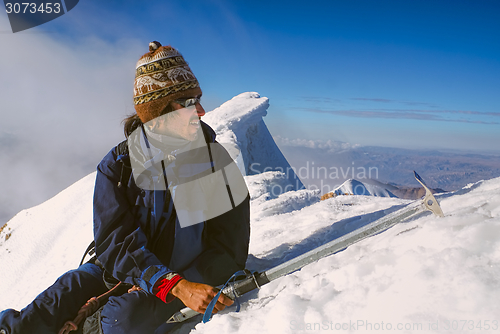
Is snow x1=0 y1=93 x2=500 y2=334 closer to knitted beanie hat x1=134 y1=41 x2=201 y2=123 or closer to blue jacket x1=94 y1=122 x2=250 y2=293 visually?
blue jacket x1=94 y1=122 x2=250 y2=293

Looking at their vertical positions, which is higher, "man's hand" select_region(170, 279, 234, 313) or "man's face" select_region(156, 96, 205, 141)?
"man's face" select_region(156, 96, 205, 141)

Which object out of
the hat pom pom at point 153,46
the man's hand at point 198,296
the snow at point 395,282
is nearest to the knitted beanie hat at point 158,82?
the hat pom pom at point 153,46

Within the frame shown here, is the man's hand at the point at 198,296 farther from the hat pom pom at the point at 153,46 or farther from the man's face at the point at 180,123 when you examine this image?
the hat pom pom at the point at 153,46

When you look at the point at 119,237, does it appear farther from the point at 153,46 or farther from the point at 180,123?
the point at 153,46

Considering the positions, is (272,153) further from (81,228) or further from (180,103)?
(180,103)

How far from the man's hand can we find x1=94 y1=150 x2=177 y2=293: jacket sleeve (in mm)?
129

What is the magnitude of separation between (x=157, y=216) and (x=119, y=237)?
0.26 metres

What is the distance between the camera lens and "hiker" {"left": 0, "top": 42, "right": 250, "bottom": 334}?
1.79 meters

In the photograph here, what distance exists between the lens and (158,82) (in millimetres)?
1968

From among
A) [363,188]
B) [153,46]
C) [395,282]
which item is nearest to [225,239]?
[395,282]

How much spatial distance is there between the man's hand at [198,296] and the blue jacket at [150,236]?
0.42ft

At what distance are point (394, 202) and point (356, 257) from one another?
78.9 inches

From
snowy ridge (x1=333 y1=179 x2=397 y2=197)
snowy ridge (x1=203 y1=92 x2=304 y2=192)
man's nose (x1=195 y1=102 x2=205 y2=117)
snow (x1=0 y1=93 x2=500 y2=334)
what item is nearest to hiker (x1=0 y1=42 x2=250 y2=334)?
man's nose (x1=195 y1=102 x2=205 y2=117)

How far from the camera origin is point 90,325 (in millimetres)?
1875
